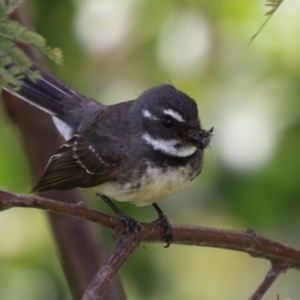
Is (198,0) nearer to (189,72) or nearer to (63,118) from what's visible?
(189,72)

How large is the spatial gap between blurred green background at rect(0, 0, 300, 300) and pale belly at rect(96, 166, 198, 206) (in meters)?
0.79

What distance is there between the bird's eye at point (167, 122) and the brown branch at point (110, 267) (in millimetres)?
957

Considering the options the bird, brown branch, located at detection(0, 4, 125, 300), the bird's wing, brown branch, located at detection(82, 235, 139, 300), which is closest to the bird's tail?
the bird

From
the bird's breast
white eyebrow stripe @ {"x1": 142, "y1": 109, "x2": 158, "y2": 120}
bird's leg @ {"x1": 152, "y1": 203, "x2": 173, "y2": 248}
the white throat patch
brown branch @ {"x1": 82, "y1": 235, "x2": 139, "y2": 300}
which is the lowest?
brown branch @ {"x1": 82, "y1": 235, "x2": 139, "y2": 300}

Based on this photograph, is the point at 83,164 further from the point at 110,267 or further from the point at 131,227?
the point at 110,267

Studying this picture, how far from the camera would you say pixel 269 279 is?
8.64 ft

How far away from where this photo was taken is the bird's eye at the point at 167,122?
335cm

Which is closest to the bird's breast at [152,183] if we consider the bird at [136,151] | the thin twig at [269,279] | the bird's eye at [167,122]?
the bird at [136,151]

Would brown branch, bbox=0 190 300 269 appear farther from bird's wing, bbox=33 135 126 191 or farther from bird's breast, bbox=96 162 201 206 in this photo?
bird's wing, bbox=33 135 126 191

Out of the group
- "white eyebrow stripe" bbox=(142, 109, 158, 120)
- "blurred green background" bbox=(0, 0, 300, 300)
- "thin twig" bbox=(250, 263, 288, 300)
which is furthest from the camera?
"blurred green background" bbox=(0, 0, 300, 300)

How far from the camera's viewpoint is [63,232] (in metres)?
2.94

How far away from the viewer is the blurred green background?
163 inches

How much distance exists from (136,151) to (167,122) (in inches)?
8.4

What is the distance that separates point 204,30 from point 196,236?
2201mm
